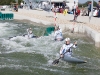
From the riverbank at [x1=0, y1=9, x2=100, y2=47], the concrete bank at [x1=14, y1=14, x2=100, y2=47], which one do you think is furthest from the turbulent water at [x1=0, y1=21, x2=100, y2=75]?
the riverbank at [x1=0, y1=9, x2=100, y2=47]

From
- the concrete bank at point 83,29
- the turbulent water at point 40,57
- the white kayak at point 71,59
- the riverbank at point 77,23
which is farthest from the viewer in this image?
the riverbank at point 77,23

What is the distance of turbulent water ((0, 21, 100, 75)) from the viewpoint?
42.4ft

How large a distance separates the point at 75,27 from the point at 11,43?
763 centimetres

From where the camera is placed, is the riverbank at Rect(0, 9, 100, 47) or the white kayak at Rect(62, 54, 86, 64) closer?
the white kayak at Rect(62, 54, 86, 64)

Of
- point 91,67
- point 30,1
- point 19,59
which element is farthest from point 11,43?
point 30,1

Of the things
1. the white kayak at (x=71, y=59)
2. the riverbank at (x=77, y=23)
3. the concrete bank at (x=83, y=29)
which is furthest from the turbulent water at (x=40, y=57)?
the riverbank at (x=77, y=23)

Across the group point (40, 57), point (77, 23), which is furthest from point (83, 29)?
point (40, 57)

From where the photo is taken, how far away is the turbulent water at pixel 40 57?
12938mm

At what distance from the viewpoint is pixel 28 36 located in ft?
66.8

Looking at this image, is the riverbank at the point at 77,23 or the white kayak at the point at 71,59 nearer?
the white kayak at the point at 71,59

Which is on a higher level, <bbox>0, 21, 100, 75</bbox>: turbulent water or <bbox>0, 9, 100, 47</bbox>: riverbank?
<bbox>0, 9, 100, 47</bbox>: riverbank

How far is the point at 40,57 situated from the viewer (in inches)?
606

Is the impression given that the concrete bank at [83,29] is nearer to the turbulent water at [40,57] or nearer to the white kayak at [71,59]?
the turbulent water at [40,57]

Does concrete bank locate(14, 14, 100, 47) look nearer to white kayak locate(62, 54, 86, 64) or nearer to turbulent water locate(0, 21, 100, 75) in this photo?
turbulent water locate(0, 21, 100, 75)
